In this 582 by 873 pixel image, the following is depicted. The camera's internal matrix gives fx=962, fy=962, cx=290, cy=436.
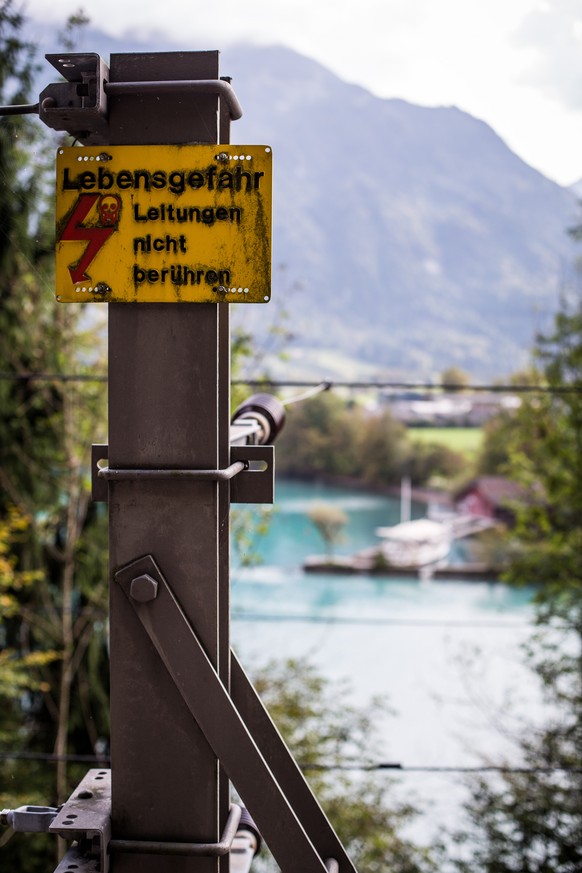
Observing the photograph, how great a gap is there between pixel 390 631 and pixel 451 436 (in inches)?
165

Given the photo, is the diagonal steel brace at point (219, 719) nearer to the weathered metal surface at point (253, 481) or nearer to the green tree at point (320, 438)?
the weathered metal surface at point (253, 481)

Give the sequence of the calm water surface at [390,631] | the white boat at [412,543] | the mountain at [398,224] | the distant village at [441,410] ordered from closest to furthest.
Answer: the calm water surface at [390,631] → the distant village at [441,410] → the white boat at [412,543] → the mountain at [398,224]

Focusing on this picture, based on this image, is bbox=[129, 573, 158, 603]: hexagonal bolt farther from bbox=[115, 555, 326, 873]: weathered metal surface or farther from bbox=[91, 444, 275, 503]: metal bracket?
bbox=[91, 444, 275, 503]: metal bracket

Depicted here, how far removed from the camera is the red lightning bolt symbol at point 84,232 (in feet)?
4.33

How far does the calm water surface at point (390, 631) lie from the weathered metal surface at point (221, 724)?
833 cm

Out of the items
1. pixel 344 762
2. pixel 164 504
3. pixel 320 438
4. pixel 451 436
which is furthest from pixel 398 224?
pixel 164 504

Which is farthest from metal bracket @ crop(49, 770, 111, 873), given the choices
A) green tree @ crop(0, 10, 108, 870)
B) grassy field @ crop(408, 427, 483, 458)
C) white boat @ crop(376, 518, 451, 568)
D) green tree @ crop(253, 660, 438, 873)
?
grassy field @ crop(408, 427, 483, 458)

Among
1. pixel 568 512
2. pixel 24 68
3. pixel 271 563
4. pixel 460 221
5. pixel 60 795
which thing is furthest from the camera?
pixel 460 221

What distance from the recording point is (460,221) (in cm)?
3659

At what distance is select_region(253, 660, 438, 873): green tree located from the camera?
7645 millimetres

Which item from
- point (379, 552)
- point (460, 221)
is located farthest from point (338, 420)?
point (460, 221)

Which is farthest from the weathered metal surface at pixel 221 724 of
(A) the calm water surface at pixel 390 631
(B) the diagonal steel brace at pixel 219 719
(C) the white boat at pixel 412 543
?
(C) the white boat at pixel 412 543

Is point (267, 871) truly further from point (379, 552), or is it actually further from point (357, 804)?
point (379, 552)

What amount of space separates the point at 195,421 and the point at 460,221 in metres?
36.8
